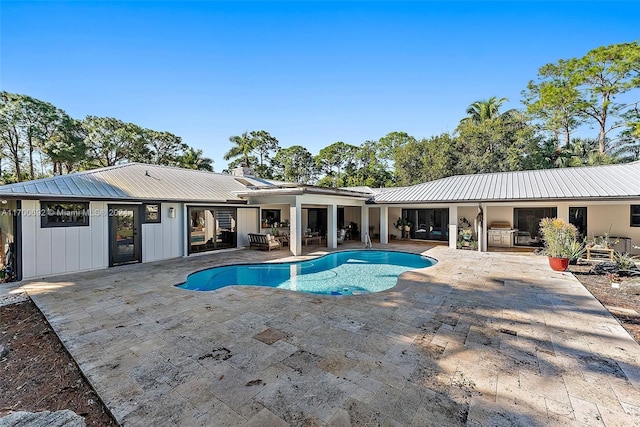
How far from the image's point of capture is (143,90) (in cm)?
1253

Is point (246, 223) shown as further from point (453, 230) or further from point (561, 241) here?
point (561, 241)

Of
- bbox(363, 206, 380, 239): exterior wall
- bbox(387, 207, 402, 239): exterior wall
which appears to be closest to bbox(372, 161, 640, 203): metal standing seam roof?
bbox(387, 207, 402, 239): exterior wall

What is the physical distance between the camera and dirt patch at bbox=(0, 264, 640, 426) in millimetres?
2887

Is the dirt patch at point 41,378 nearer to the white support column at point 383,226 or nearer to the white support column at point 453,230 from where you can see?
the white support column at point 383,226

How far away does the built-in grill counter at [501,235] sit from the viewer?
13883 mm

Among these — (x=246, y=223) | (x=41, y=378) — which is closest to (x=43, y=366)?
(x=41, y=378)

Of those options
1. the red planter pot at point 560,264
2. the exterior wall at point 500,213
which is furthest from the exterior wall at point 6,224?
the exterior wall at point 500,213

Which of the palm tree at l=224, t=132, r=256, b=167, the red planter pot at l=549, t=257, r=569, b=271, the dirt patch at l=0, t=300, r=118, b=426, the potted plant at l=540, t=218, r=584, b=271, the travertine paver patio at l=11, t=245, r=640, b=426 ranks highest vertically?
the palm tree at l=224, t=132, r=256, b=167

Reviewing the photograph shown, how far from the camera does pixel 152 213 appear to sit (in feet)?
33.6

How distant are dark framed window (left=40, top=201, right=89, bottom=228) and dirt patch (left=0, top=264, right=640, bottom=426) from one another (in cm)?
294

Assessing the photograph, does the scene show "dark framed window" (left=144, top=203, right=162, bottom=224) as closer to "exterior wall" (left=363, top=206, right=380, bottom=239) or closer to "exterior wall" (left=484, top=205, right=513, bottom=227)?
"exterior wall" (left=363, top=206, right=380, bottom=239)

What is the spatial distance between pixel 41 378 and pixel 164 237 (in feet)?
25.5

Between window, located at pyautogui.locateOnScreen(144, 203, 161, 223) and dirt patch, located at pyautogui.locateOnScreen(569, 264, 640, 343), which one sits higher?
window, located at pyautogui.locateOnScreen(144, 203, 161, 223)

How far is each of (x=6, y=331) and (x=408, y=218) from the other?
16425 millimetres
